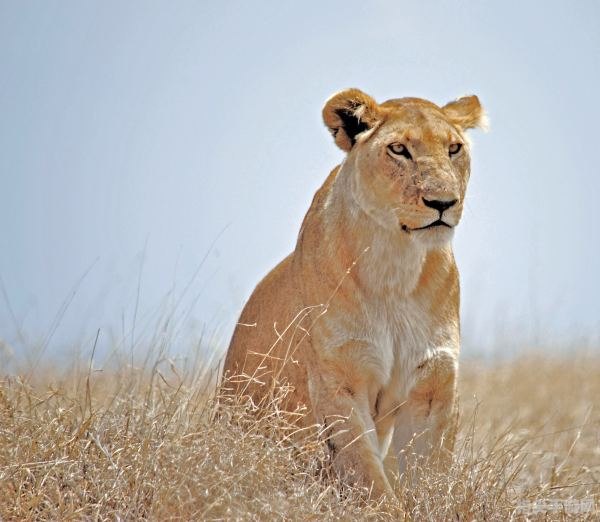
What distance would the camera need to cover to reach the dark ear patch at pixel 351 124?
193 inches

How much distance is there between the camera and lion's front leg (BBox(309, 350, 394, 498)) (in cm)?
449

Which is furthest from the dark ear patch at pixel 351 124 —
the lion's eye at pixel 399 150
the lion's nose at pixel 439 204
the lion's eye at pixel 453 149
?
the lion's nose at pixel 439 204

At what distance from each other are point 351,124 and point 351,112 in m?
0.07

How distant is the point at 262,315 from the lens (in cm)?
539

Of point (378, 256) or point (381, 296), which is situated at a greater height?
point (378, 256)

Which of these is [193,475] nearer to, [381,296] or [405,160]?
[381,296]

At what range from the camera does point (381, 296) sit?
477 cm

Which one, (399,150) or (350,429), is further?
(399,150)

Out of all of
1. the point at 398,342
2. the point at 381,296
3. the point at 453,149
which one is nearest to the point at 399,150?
the point at 453,149

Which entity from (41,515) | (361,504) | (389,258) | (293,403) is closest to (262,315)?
(293,403)

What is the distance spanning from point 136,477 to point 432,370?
1479 mm

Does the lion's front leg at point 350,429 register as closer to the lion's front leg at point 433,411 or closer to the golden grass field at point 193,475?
the golden grass field at point 193,475

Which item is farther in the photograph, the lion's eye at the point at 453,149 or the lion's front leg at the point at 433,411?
the lion's eye at the point at 453,149

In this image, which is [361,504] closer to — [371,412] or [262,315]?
[371,412]
